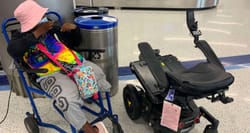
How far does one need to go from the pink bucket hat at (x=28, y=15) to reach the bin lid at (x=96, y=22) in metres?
0.41

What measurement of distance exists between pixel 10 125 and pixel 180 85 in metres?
1.42

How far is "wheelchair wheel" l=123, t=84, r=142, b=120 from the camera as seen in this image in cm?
173

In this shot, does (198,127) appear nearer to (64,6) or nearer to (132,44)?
(64,6)

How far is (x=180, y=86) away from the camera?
120cm

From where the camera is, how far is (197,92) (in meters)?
1.19

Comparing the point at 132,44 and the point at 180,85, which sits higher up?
the point at 180,85

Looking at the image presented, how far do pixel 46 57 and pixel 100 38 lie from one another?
47cm

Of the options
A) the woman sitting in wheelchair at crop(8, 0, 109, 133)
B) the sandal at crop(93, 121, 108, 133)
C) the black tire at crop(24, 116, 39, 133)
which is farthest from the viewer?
the black tire at crop(24, 116, 39, 133)

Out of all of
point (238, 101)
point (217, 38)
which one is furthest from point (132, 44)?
point (238, 101)

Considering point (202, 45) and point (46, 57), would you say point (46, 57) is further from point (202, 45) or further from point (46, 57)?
point (202, 45)

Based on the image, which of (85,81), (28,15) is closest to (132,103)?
(85,81)

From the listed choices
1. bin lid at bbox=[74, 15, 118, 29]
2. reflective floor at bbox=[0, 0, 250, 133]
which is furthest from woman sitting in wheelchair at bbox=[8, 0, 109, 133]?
reflective floor at bbox=[0, 0, 250, 133]

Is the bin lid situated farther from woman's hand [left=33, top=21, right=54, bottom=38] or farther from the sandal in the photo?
the sandal

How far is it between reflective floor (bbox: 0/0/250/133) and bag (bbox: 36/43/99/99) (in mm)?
515
